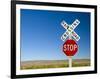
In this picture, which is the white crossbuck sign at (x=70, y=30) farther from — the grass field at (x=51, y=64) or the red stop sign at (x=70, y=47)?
the grass field at (x=51, y=64)

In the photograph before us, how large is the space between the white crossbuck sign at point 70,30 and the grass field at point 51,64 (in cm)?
16

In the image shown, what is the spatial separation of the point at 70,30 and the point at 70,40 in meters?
0.07

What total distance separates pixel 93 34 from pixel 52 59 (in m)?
0.36

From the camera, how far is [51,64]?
1.57m

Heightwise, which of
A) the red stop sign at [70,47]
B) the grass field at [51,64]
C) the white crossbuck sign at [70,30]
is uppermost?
the white crossbuck sign at [70,30]

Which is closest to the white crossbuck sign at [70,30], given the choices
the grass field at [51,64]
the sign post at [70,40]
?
the sign post at [70,40]

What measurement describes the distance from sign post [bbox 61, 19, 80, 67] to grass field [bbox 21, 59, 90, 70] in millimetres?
47

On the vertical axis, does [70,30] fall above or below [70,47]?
above

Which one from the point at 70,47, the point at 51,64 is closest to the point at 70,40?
the point at 70,47

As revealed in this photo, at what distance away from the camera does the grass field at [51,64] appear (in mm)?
1511

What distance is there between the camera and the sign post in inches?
62.7

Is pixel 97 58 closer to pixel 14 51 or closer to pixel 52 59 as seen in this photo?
pixel 52 59

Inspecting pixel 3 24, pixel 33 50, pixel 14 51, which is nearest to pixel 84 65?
pixel 33 50

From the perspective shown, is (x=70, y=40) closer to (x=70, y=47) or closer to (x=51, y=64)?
(x=70, y=47)
